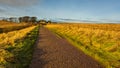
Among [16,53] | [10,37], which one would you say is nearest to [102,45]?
[16,53]

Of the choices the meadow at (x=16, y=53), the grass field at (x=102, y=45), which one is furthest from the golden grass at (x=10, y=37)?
the grass field at (x=102, y=45)

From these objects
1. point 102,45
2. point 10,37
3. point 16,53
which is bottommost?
point 10,37

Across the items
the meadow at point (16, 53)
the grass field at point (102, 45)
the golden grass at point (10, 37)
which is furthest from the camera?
the golden grass at point (10, 37)

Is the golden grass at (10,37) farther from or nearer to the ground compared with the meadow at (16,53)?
nearer to the ground

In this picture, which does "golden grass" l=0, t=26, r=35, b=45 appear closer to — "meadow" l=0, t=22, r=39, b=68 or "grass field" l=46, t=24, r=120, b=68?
"meadow" l=0, t=22, r=39, b=68

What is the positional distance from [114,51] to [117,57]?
1.98 m

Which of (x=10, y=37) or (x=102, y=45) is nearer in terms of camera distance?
(x=102, y=45)

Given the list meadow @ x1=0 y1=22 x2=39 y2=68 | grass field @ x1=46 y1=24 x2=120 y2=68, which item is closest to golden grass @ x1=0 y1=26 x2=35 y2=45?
meadow @ x1=0 y1=22 x2=39 y2=68

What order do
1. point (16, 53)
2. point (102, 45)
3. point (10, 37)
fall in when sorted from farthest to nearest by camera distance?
point (10, 37) → point (102, 45) → point (16, 53)

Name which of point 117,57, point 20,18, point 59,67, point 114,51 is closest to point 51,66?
point 59,67

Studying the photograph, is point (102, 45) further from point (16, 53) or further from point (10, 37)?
point (10, 37)

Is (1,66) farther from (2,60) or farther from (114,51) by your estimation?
(114,51)

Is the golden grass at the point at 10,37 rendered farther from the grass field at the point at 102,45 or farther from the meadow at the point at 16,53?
the grass field at the point at 102,45

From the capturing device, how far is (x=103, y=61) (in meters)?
10.5
